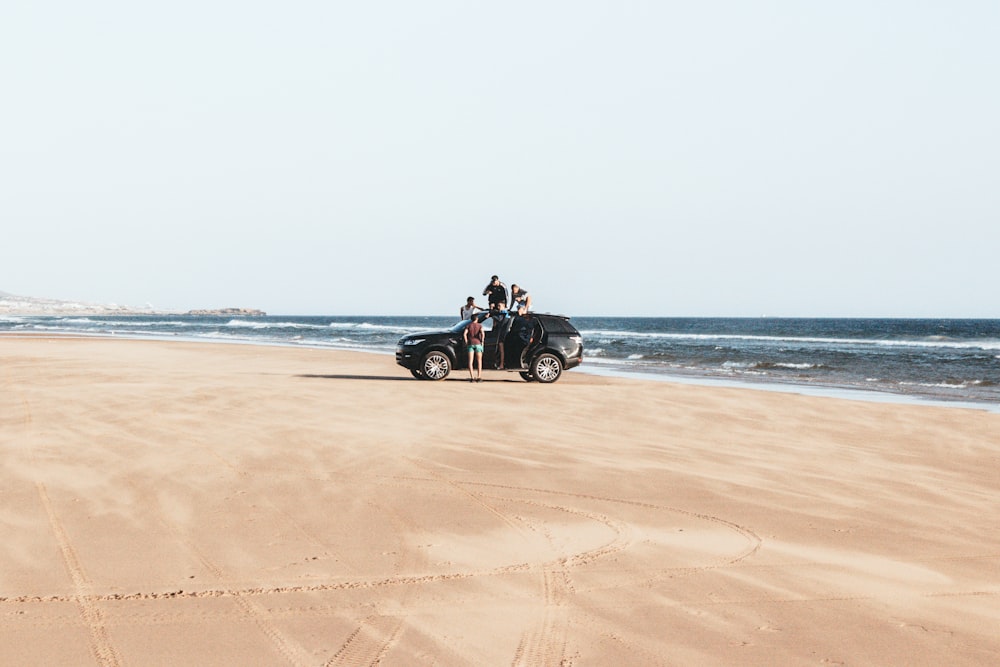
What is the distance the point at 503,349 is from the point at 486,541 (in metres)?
13.9

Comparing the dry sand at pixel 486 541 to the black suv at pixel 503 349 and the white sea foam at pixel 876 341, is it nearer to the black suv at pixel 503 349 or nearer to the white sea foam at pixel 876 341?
the black suv at pixel 503 349

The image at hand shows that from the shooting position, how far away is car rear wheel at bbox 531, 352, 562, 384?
20031mm

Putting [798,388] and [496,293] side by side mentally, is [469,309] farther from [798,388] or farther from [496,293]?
[798,388]

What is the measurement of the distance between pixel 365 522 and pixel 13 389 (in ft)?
38.6

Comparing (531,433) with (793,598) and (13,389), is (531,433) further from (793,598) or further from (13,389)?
(13,389)

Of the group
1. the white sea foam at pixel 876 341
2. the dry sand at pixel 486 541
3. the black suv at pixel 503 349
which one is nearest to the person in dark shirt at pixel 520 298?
the black suv at pixel 503 349

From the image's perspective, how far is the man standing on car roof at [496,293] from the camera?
1980 centimetres

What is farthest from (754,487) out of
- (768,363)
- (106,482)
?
(768,363)

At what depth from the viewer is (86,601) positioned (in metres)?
4.73

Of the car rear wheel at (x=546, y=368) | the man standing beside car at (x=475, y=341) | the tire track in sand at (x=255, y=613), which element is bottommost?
the tire track in sand at (x=255, y=613)

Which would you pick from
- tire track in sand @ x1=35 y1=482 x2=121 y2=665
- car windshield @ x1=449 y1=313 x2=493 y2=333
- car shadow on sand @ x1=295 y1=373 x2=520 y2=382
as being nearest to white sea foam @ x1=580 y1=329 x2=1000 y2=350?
car shadow on sand @ x1=295 y1=373 x2=520 y2=382

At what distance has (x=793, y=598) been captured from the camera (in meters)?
4.98

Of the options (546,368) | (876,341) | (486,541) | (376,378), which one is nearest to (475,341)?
(546,368)

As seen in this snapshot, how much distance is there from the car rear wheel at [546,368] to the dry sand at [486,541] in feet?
24.6
